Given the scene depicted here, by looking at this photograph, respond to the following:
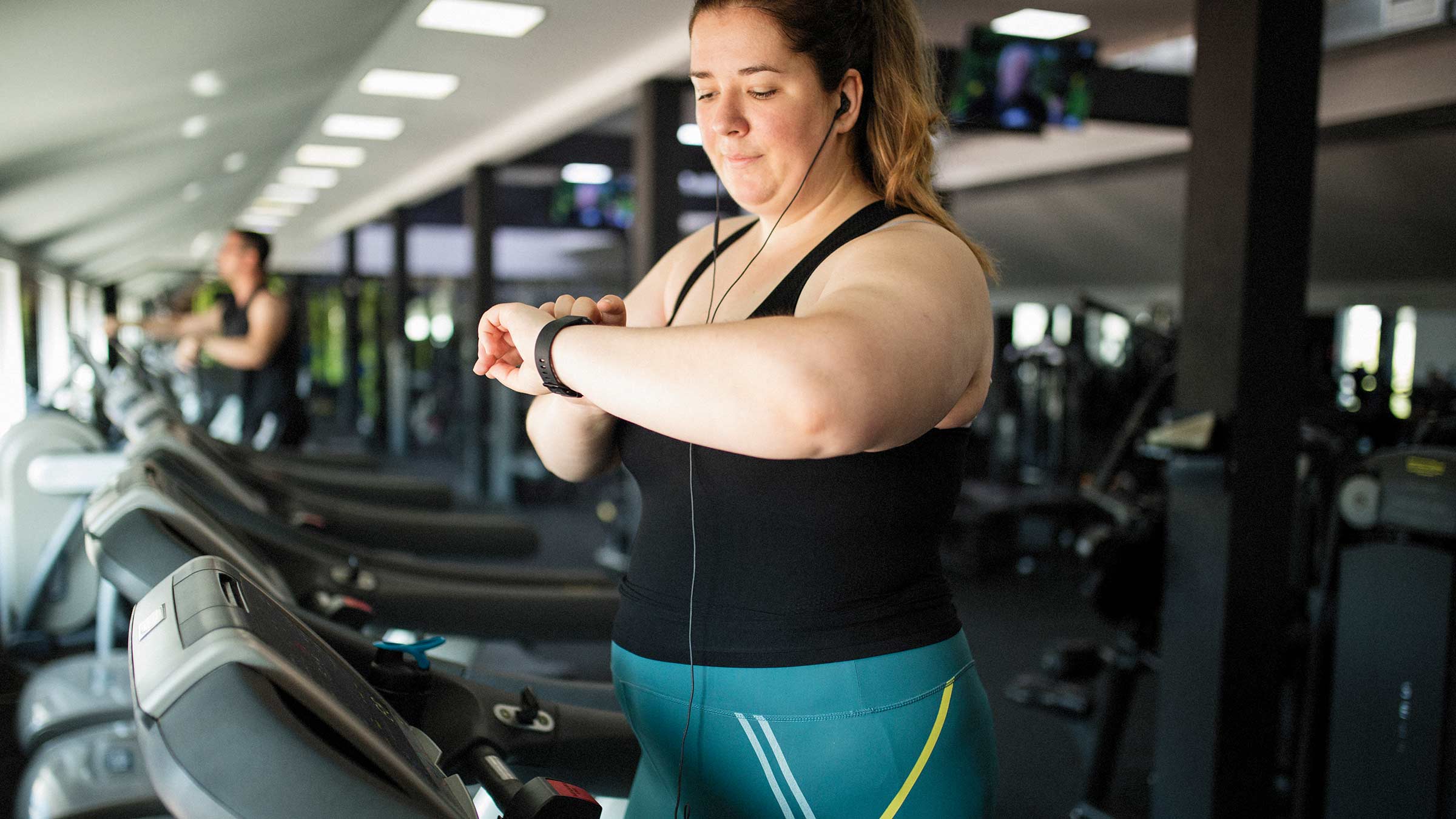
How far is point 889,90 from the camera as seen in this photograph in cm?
95

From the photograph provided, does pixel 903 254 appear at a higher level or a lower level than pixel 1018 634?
higher

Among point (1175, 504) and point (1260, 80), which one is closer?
point (1260, 80)

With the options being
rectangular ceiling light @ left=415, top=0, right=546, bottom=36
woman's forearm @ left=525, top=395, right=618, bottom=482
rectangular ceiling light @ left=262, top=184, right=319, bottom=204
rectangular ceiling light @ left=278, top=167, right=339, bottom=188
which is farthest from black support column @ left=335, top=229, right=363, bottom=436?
woman's forearm @ left=525, top=395, right=618, bottom=482

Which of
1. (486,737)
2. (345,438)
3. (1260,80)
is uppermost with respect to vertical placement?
(1260,80)

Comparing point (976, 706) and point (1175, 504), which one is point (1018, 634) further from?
point (976, 706)

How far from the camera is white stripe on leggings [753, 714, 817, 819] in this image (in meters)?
Answer: 0.90

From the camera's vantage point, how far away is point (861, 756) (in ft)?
2.92

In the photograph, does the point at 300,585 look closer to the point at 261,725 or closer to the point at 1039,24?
the point at 261,725

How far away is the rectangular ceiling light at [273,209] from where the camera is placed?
10488mm

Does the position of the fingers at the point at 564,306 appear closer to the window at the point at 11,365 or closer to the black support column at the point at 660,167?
the black support column at the point at 660,167

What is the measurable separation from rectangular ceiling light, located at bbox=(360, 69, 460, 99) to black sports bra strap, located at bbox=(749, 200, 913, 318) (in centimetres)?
443

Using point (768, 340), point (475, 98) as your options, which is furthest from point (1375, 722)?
point (475, 98)

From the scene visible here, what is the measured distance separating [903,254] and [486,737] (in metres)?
0.71

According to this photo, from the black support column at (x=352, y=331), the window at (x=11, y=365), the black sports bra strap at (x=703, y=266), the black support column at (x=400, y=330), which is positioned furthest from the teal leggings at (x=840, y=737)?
the black support column at (x=352, y=331)
